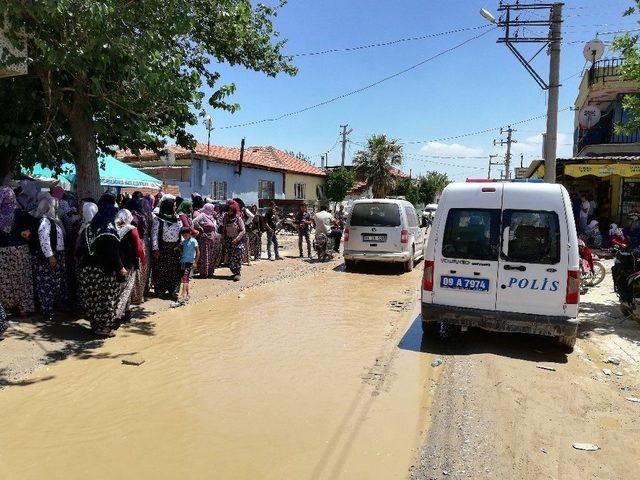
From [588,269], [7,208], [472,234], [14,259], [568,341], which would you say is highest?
[7,208]

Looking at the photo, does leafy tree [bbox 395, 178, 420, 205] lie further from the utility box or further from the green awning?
the utility box

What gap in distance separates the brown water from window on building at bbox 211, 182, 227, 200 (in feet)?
64.1

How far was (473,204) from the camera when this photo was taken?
19.9 feet

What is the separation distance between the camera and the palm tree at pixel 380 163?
140 feet

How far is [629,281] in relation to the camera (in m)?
7.50

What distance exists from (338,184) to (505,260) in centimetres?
3312

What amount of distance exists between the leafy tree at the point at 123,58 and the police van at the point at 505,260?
413cm

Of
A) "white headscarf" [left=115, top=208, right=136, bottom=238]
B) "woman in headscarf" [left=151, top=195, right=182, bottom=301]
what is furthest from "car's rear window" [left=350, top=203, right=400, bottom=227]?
"white headscarf" [left=115, top=208, right=136, bottom=238]

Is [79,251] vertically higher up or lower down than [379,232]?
lower down

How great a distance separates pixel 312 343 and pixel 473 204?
278cm

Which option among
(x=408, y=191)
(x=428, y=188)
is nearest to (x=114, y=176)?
(x=408, y=191)

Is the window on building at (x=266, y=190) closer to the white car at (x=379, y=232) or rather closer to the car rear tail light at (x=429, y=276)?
the white car at (x=379, y=232)

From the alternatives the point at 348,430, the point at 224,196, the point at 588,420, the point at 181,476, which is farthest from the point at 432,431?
the point at 224,196

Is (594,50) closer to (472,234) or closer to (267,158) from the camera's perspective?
(472,234)
